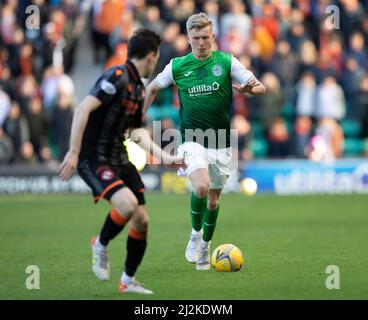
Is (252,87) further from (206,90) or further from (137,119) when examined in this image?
(137,119)

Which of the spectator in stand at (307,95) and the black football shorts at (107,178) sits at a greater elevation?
the spectator in stand at (307,95)

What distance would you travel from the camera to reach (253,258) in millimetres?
11734

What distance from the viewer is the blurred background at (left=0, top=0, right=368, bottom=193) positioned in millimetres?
22766

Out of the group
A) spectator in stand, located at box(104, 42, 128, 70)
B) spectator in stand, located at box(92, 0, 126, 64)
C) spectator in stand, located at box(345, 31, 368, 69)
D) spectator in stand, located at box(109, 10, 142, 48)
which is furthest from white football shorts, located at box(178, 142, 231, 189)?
spectator in stand, located at box(92, 0, 126, 64)

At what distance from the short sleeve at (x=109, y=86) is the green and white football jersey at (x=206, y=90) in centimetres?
247

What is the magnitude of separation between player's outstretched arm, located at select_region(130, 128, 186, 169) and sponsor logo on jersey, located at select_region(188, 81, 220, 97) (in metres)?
2.18

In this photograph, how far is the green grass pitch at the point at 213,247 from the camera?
30.6 feet

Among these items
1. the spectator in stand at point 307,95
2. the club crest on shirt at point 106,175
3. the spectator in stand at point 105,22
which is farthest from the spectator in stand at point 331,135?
the club crest on shirt at point 106,175

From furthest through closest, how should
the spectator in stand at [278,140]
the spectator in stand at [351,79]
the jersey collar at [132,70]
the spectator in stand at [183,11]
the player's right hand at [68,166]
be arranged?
the spectator in stand at [183,11] → the spectator in stand at [351,79] → the spectator in stand at [278,140] → the jersey collar at [132,70] → the player's right hand at [68,166]

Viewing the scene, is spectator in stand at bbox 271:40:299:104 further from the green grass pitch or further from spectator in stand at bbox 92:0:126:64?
spectator in stand at bbox 92:0:126:64

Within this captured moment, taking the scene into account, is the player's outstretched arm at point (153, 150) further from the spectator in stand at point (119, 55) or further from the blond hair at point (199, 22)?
the spectator in stand at point (119, 55)

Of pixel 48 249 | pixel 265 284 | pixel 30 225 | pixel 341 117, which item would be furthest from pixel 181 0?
pixel 265 284

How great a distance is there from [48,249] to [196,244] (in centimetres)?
251

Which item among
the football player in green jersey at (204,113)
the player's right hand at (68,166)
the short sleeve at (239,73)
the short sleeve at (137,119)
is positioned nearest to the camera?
the player's right hand at (68,166)
